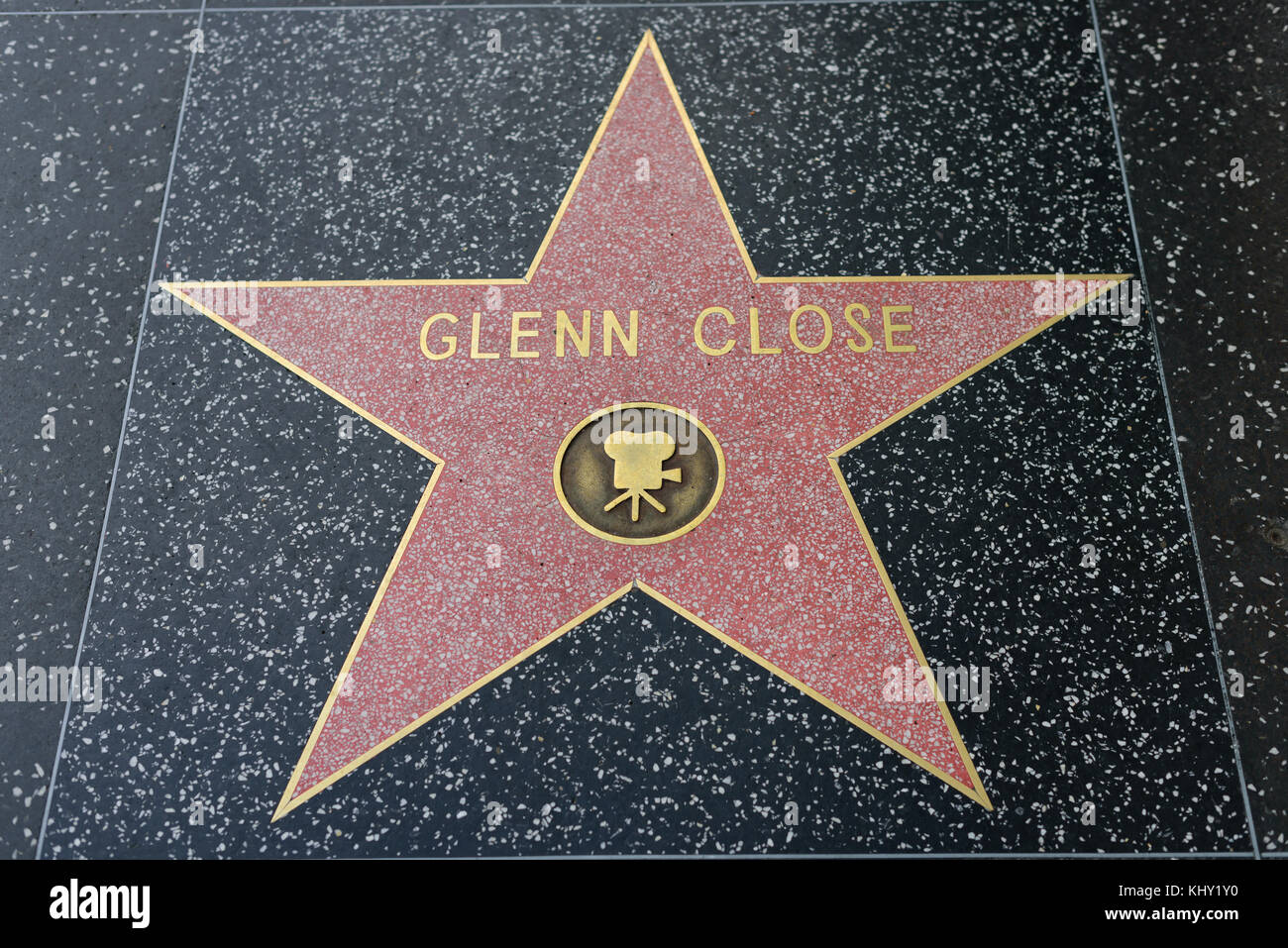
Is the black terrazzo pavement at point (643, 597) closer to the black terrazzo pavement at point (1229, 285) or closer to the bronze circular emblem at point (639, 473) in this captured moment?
the black terrazzo pavement at point (1229, 285)

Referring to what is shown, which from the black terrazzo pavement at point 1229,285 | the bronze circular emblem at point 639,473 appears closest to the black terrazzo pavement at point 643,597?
the black terrazzo pavement at point 1229,285

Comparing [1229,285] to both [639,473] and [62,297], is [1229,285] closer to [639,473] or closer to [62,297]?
[639,473]

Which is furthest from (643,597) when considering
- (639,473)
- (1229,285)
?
(1229,285)

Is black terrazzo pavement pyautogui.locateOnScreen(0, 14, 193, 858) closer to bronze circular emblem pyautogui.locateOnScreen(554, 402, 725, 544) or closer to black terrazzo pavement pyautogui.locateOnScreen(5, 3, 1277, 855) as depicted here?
black terrazzo pavement pyautogui.locateOnScreen(5, 3, 1277, 855)

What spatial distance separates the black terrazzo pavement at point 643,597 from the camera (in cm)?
142

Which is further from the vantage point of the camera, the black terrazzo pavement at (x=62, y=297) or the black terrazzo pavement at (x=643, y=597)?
the black terrazzo pavement at (x=62, y=297)

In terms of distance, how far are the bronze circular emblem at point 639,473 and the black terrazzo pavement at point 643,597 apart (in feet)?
0.52

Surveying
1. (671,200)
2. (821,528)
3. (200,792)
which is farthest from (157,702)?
(671,200)

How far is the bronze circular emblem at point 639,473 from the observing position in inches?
62.6

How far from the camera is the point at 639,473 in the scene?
1608 millimetres

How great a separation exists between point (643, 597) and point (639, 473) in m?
0.21

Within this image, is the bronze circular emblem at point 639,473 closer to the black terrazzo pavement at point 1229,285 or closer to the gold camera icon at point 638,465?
the gold camera icon at point 638,465

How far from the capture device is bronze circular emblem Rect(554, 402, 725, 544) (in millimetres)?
1589

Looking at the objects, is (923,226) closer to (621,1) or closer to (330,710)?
(621,1)
